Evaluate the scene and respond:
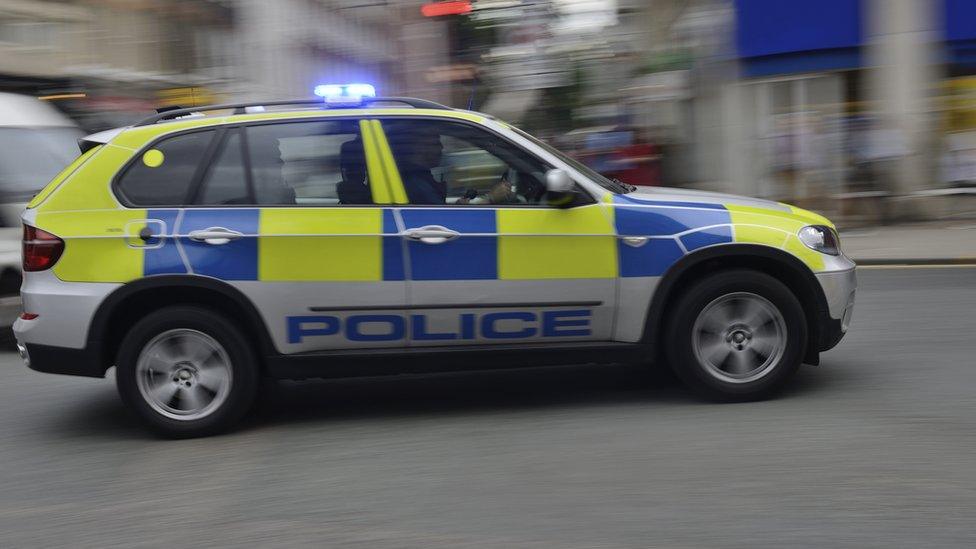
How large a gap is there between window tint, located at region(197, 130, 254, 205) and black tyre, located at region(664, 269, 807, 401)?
2.26 m

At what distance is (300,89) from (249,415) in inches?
754

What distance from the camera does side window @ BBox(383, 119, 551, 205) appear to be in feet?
19.2

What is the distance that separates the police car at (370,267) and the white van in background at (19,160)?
121 inches

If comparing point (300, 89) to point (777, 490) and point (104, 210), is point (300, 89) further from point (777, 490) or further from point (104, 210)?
point (777, 490)

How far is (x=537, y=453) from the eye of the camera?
527 cm

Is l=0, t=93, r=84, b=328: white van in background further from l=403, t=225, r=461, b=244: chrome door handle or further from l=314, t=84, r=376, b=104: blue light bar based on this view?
l=403, t=225, r=461, b=244: chrome door handle

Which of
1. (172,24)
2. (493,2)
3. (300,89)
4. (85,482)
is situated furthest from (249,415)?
(172,24)

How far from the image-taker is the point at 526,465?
5.08 m

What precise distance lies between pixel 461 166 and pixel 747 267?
5.13 ft

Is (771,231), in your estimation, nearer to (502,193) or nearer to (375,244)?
(502,193)

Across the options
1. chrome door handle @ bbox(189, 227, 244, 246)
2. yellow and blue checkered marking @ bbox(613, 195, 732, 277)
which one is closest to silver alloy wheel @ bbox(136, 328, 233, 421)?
chrome door handle @ bbox(189, 227, 244, 246)

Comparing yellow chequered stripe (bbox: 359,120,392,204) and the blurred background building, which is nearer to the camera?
yellow chequered stripe (bbox: 359,120,392,204)

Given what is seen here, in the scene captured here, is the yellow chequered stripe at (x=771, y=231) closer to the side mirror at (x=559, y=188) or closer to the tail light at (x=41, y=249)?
the side mirror at (x=559, y=188)

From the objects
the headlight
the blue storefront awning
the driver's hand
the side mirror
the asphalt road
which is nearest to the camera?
the asphalt road
